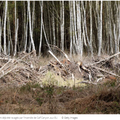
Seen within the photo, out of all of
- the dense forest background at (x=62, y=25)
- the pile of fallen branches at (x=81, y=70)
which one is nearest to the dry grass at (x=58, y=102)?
the pile of fallen branches at (x=81, y=70)

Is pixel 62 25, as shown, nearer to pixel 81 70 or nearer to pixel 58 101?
pixel 81 70

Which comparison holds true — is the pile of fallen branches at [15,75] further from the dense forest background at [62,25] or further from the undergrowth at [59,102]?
the dense forest background at [62,25]

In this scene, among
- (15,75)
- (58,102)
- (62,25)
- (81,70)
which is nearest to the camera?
(58,102)

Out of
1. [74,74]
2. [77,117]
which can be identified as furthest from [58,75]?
[77,117]

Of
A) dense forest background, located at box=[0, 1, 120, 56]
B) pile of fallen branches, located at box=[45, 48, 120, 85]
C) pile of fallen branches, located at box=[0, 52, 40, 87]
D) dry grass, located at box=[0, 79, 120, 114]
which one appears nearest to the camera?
dry grass, located at box=[0, 79, 120, 114]

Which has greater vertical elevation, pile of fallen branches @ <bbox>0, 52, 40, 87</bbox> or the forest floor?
pile of fallen branches @ <bbox>0, 52, 40, 87</bbox>

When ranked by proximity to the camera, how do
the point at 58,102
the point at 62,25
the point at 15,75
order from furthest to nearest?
1. the point at 62,25
2. the point at 15,75
3. the point at 58,102

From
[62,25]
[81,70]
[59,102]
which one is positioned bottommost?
[59,102]

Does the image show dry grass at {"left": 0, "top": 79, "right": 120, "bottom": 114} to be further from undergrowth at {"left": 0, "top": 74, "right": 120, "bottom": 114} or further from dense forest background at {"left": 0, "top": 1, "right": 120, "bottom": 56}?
dense forest background at {"left": 0, "top": 1, "right": 120, "bottom": 56}

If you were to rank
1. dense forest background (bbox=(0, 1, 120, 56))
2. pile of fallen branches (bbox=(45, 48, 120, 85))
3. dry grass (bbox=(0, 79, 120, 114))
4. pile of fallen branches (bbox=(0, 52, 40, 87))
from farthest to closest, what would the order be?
1. dense forest background (bbox=(0, 1, 120, 56))
2. pile of fallen branches (bbox=(45, 48, 120, 85))
3. pile of fallen branches (bbox=(0, 52, 40, 87))
4. dry grass (bbox=(0, 79, 120, 114))

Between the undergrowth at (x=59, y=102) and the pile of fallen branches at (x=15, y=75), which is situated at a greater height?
the pile of fallen branches at (x=15, y=75)

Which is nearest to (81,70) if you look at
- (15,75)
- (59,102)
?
(15,75)

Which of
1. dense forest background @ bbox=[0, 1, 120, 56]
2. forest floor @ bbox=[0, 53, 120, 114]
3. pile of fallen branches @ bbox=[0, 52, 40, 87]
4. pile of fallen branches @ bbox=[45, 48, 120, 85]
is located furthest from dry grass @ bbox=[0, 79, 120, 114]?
dense forest background @ bbox=[0, 1, 120, 56]

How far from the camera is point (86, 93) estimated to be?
5496 mm
